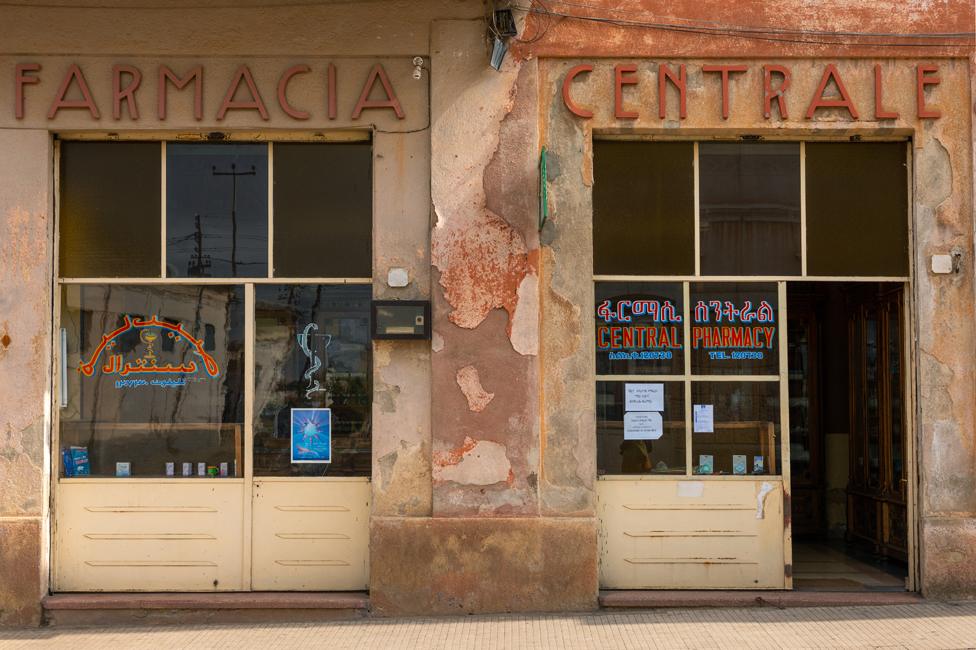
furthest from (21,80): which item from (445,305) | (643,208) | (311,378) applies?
(643,208)

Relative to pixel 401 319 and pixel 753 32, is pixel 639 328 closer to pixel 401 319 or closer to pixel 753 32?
pixel 401 319

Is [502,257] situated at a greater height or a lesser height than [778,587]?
greater

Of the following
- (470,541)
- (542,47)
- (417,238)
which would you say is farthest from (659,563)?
(542,47)

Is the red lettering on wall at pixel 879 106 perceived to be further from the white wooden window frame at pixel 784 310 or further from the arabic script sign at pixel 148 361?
the arabic script sign at pixel 148 361

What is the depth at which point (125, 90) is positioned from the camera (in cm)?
788

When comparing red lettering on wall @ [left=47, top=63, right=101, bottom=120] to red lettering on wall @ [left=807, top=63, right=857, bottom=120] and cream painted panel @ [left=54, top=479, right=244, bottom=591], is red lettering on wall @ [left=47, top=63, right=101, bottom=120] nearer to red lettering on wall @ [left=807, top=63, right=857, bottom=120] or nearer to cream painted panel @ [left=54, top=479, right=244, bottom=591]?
cream painted panel @ [left=54, top=479, right=244, bottom=591]

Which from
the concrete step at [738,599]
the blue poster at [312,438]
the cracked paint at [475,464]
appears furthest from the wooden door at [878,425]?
the blue poster at [312,438]

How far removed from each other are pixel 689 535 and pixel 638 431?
92 centimetres

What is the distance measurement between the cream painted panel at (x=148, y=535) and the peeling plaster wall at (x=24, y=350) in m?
0.25

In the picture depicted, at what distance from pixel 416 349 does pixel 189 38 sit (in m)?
3.05

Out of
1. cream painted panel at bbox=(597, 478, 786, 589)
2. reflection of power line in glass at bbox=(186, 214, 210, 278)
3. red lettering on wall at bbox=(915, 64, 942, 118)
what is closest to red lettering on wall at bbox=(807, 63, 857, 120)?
red lettering on wall at bbox=(915, 64, 942, 118)

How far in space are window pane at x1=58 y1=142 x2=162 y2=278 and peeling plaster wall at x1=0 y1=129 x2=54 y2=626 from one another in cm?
23

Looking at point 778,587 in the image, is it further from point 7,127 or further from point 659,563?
point 7,127

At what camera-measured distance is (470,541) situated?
25.3 ft
